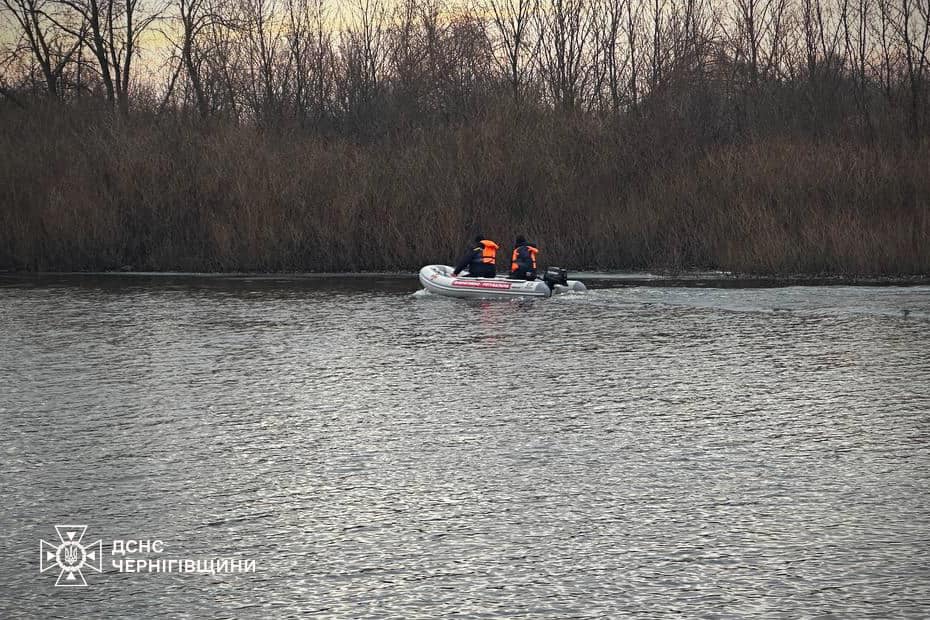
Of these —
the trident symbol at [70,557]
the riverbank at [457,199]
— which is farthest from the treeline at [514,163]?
the trident symbol at [70,557]

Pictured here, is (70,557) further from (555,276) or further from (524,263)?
(524,263)

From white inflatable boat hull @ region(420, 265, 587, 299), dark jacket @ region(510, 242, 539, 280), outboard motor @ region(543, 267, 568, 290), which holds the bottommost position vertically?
white inflatable boat hull @ region(420, 265, 587, 299)

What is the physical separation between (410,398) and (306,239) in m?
24.5

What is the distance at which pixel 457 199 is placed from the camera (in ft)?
119

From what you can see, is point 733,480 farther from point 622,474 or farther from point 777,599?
point 777,599

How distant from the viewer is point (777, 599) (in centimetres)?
556

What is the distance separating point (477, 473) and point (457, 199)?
28.1 metres

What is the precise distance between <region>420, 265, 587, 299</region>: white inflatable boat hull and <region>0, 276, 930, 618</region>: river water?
7732 mm

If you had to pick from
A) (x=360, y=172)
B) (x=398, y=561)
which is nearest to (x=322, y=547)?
(x=398, y=561)

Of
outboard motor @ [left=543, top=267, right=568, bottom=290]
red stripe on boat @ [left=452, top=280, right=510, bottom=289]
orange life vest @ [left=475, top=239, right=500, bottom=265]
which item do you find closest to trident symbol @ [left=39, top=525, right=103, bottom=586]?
outboard motor @ [left=543, top=267, right=568, bottom=290]

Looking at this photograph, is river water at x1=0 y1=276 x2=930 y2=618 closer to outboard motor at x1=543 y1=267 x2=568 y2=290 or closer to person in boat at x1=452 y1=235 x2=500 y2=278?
outboard motor at x1=543 y1=267 x2=568 y2=290

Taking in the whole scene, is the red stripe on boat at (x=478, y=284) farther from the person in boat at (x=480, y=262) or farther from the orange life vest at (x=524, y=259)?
the orange life vest at (x=524, y=259)

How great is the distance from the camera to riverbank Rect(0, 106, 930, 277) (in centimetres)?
3319

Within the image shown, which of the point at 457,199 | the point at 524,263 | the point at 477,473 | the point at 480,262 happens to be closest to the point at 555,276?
the point at 524,263
